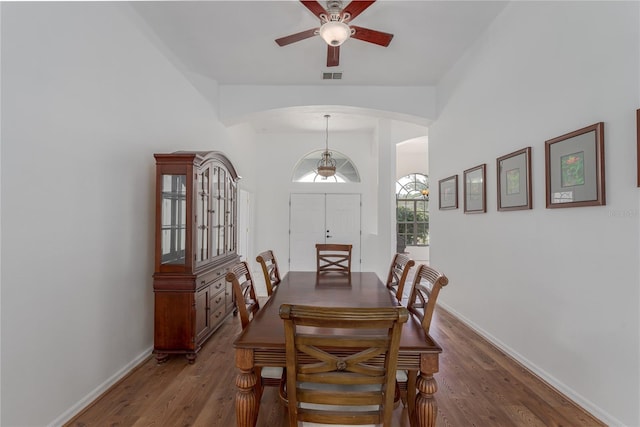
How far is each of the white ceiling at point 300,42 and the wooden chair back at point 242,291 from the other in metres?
2.37

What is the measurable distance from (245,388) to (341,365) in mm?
520

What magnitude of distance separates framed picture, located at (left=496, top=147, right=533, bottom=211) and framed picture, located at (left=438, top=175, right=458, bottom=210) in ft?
3.10

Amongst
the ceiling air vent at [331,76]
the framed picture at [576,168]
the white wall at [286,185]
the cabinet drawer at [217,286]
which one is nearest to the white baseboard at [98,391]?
the cabinet drawer at [217,286]

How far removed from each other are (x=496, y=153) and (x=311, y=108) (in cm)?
258

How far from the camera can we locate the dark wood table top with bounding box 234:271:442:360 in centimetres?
132

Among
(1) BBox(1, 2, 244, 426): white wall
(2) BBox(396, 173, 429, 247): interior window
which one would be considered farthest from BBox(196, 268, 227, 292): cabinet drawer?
(2) BBox(396, 173, 429, 247): interior window

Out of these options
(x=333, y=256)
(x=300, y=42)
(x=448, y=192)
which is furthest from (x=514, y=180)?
(x=300, y=42)

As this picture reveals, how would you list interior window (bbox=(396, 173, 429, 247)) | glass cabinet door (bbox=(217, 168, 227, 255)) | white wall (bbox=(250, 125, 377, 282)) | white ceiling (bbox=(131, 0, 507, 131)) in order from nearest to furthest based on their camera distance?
1. white ceiling (bbox=(131, 0, 507, 131))
2. glass cabinet door (bbox=(217, 168, 227, 255))
3. white wall (bbox=(250, 125, 377, 282))
4. interior window (bbox=(396, 173, 429, 247))

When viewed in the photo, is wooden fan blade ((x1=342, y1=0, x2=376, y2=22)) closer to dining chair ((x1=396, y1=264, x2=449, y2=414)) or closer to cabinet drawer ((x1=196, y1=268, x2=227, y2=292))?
dining chair ((x1=396, y1=264, x2=449, y2=414))

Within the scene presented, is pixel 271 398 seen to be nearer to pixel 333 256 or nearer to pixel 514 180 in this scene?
pixel 333 256

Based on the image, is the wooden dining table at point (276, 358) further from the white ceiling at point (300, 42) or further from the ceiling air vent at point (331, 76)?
the ceiling air vent at point (331, 76)

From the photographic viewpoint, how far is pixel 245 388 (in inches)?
53.0

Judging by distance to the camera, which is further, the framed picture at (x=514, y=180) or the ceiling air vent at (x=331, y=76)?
the ceiling air vent at (x=331, y=76)

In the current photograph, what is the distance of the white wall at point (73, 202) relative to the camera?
161cm
